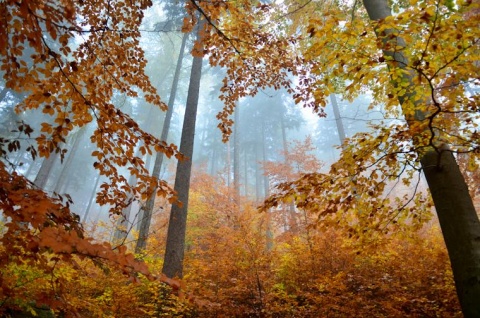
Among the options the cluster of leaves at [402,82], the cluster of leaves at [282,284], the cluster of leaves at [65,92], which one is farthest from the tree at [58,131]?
the cluster of leaves at [282,284]

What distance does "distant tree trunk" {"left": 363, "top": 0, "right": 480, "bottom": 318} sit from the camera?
2.53 meters

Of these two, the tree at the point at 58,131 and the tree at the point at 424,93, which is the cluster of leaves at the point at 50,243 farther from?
the tree at the point at 424,93

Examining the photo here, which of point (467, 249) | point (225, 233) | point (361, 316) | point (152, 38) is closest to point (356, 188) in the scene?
point (467, 249)

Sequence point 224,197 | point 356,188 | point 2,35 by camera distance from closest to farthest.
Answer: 1. point 2,35
2. point 356,188
3. point 224,197

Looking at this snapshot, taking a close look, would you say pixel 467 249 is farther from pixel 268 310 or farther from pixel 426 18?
pixel 268 310

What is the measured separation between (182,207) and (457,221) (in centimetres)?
561

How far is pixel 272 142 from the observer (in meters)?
33.2

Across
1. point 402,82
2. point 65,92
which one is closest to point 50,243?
point 65,92

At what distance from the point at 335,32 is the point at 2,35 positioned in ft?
8.78

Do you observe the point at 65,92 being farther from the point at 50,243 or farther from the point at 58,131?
the point at 50,243

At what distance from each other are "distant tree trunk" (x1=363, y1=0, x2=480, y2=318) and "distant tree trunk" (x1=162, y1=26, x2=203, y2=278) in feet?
12.5

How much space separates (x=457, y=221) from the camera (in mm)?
2736

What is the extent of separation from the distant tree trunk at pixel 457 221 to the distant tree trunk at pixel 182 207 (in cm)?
381

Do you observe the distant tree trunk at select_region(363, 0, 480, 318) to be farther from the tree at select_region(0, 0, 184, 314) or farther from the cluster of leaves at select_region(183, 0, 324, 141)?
the tree at select_region(0, 0, 184, 314)
